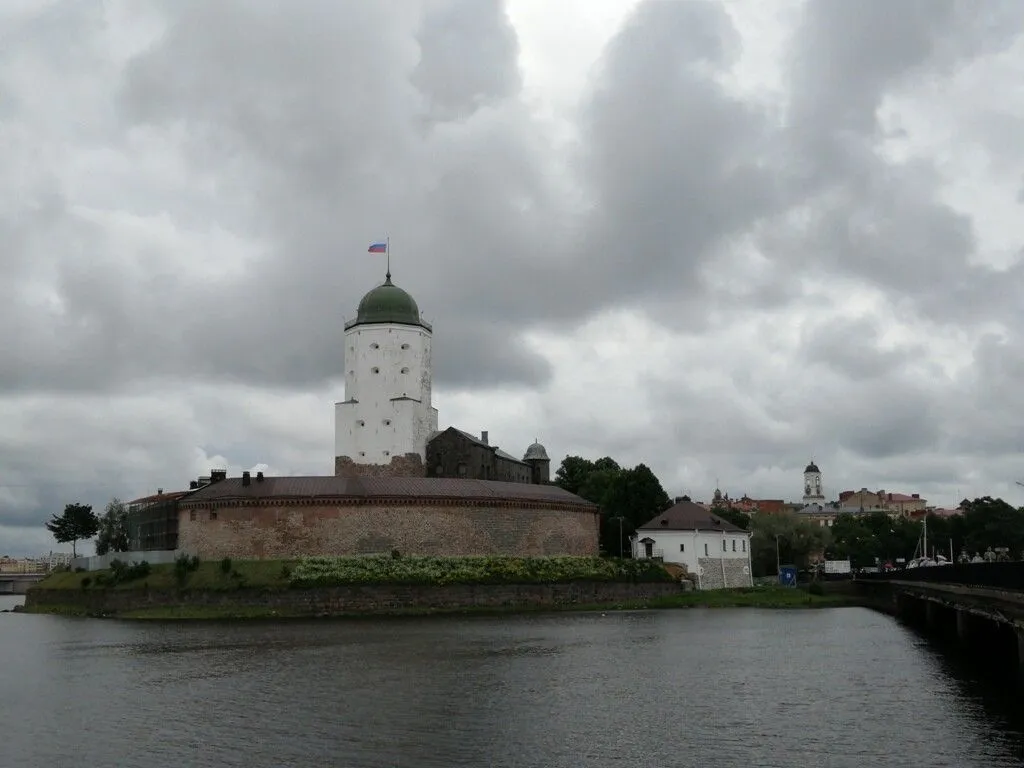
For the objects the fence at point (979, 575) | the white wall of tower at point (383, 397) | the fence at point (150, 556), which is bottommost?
the fence at point (979, 575)

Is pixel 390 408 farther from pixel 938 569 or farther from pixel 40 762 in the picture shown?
pixel 40 762

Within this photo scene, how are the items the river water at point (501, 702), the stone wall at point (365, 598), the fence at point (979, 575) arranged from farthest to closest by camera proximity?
the stone wall at point (365, 598) < the fence at point (979, 575) < the river water at point (501, 702)

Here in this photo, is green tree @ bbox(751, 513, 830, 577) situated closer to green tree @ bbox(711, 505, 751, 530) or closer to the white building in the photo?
the white building

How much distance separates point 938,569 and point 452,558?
26.4m

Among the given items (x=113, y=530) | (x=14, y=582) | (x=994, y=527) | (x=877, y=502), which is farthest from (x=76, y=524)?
(x=877, y=502)

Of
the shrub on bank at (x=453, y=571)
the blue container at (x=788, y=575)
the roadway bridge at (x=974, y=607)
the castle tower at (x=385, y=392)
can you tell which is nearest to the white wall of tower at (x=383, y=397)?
the castle tower at (x=385, y=392)

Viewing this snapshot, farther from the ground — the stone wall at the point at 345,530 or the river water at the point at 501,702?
the stone wall at the point at 345,530

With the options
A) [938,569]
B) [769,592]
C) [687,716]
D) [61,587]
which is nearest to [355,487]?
[61,587]

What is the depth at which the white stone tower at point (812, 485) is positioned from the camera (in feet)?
597

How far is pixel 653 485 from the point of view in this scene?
260 ft

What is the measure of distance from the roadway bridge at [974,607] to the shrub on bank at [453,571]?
51.0ft

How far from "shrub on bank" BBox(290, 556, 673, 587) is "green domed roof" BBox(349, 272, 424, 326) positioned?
19.1 meters

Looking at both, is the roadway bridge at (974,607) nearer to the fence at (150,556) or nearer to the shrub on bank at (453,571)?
the shrub on bank at (453,571)

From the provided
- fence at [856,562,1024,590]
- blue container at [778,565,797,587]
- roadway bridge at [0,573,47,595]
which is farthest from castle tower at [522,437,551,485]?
roadway bridge at [0,573,47,595]
